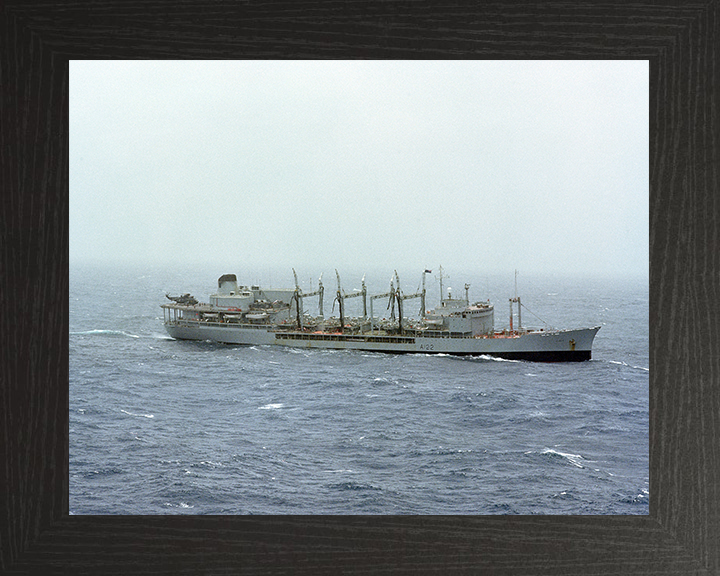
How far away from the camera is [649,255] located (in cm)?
137

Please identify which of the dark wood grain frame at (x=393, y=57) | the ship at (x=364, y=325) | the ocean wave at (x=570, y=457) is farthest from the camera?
the ship at (x=364, y=325)

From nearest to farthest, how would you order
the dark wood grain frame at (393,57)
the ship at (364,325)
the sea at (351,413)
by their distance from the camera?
the dark wood grain frame at (393,57), the sea at (351,413), the ship at (364,325)

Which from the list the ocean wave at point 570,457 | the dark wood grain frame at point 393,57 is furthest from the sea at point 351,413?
the dark wood grain frame at point 393,57

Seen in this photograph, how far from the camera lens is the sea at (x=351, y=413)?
1.93 m

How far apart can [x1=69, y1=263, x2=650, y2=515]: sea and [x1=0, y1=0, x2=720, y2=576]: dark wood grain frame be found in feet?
1.27

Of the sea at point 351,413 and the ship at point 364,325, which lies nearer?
the sea at point 351,413

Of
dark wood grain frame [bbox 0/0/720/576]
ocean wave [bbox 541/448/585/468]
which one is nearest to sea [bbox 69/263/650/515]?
ocean wave [bbox 541/448/585/468]

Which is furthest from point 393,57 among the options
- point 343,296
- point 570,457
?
point 570,457

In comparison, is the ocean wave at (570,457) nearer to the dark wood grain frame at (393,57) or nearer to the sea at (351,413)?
the sea at (351,413)

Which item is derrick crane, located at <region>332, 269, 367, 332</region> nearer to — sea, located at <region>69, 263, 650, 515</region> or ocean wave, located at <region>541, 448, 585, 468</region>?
sea, located at <region>69, 263, 650, 515</region>

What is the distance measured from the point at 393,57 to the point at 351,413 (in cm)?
131

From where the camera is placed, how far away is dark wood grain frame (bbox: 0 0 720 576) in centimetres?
135

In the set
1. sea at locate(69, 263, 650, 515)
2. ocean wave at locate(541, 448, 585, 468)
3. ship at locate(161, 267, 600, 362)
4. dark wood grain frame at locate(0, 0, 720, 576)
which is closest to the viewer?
dark wood grain frame at locate(0, 0, 720, 576)

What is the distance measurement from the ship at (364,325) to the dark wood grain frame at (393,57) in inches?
32.5
